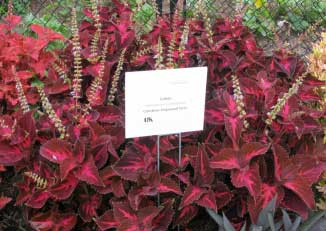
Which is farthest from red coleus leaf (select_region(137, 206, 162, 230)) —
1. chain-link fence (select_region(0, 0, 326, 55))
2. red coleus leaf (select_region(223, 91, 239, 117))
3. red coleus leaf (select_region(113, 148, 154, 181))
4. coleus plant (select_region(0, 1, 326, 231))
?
chain-link fence (select_region(0, 0, 326, 55))

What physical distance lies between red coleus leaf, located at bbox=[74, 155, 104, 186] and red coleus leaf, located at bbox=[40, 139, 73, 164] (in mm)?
57

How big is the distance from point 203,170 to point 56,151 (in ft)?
1.67

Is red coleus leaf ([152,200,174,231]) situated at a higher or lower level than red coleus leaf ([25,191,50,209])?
lower

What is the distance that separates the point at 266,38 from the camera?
4.74 metres

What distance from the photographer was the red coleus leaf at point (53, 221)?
1854 mm

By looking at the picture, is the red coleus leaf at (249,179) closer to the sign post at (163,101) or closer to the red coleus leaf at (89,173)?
the sign post at (163,101)

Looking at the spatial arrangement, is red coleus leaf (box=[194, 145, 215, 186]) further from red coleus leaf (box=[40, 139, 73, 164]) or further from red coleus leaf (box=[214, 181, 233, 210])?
red coleus leaf (box=[40, 139, 73, 164])

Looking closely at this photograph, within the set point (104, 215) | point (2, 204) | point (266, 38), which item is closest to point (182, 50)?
point (104, 215)

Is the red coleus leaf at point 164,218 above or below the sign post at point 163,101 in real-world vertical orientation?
below

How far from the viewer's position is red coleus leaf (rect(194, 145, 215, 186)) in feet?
6.00

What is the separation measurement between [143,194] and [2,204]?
52cm

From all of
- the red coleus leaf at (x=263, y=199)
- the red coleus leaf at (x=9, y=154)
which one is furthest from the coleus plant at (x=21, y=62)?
the red coleus leaf at (x=263, y=199)

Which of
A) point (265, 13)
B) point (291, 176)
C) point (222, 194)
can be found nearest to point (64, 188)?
point (222, 194)

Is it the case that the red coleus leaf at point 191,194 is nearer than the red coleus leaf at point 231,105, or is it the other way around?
the red coleus leaf at point 191,194
